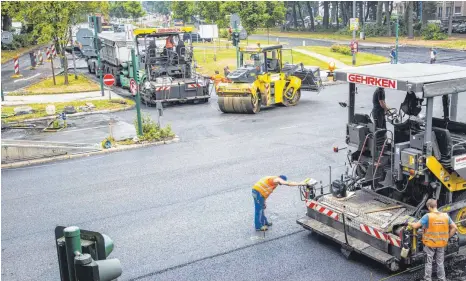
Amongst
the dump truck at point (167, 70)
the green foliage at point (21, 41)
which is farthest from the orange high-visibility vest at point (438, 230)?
the green foliage at point (21, 41)

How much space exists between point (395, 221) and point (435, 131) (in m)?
1.49

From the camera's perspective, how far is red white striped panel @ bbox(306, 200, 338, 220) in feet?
30.0

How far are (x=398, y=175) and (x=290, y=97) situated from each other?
1389 cm

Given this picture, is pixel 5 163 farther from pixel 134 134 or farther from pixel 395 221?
pixel 395 221

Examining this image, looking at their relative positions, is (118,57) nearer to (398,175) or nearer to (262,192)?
(262,192)

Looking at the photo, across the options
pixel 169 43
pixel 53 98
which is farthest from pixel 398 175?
pixel 53 98

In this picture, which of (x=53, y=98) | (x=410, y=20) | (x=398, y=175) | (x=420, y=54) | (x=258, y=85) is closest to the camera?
(x=398, y=175)

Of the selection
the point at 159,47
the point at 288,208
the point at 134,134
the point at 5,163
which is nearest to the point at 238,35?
the point at 159,47

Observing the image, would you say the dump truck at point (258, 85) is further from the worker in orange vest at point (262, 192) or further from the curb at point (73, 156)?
the worker in orange vest at point (262, 192)

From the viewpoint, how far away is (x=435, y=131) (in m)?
8.63

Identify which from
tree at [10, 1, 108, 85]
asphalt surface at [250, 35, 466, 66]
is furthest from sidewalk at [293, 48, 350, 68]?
tree at [10, 1, 108, 85]

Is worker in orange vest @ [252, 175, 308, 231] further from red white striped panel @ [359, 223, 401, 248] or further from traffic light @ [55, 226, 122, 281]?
traffic light @ [55, 226, 122, 281]

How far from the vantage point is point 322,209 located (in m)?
9.38

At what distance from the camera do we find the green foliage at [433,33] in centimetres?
5312
